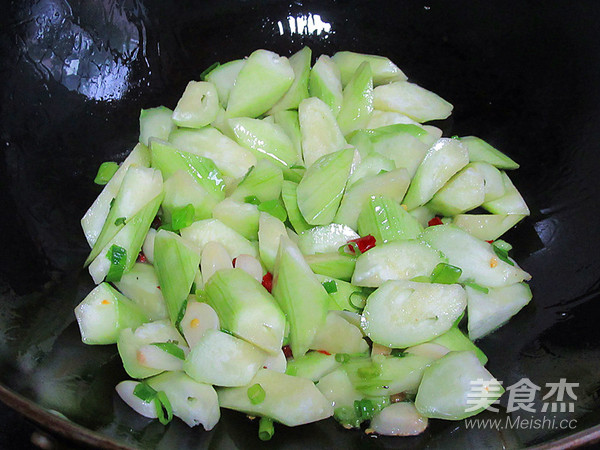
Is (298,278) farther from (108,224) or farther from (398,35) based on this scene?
(398,35)

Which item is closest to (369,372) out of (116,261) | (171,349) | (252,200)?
(171,349)

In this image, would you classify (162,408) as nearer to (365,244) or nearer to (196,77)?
(365,244)

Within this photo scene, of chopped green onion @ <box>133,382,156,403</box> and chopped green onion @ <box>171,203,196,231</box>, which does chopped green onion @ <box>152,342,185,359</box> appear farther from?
chopped green onion @ <box>171,203,196,231</box>

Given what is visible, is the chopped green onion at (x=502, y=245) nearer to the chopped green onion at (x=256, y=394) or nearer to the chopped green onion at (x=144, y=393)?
the chopped green onion at (x=256, y=394)

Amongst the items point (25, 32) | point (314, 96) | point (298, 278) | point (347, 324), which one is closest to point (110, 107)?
point (25, 32)

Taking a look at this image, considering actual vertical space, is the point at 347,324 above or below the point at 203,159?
below

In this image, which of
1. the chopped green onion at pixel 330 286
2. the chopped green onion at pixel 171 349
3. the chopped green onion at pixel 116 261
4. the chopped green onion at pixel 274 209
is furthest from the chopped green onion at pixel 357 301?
the chopped green onion at pixel 116 261
